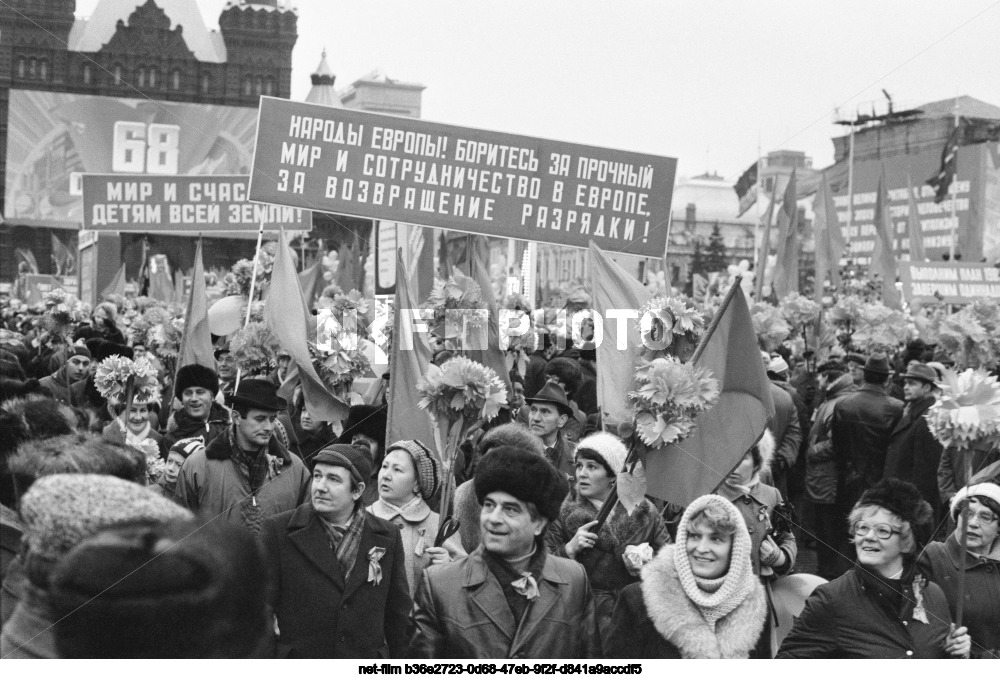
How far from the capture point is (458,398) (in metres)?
5.57

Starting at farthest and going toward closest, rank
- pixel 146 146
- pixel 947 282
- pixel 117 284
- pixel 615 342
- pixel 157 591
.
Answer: pixel 146 146, pixel 117 284, pixel 947 282, pixel 615 342, pixel 157 591

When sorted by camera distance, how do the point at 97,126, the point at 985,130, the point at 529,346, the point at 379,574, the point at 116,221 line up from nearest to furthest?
the point at 379,574 < the point at 529,346 < the point at 116,221 < the point at 985,130 < the point at 97,126

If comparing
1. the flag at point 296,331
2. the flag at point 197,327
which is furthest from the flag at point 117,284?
the flag at point 296,331

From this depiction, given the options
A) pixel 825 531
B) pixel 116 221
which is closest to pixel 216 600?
pixel 825 531

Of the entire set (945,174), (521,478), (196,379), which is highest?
(945,174)

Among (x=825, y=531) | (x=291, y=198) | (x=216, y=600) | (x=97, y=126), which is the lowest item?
(x=825, y=531)

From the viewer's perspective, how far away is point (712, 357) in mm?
5422

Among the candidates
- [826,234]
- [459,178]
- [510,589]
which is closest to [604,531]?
[510,589]

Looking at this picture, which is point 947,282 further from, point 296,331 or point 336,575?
point 336,575

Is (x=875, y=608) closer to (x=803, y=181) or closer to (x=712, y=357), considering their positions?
(x=712, y=357)

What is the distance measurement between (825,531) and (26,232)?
54.6m

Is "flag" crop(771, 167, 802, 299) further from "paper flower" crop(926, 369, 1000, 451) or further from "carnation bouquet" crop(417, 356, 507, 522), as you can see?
"paper flower" crop(926, 369, 1000, 451)

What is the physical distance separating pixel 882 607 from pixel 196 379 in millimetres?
4160

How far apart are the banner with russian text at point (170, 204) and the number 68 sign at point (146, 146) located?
132 ft
